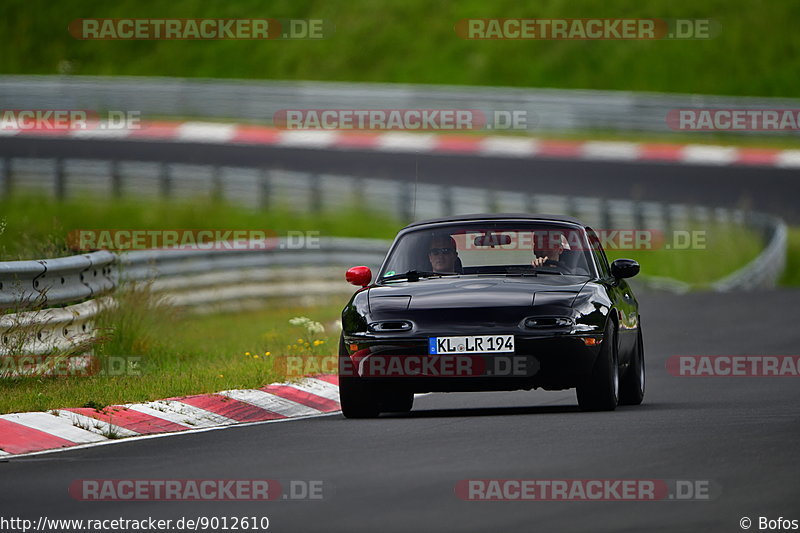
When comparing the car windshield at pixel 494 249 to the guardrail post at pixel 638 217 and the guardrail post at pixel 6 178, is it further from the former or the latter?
the guardrail post at pixel 6 178

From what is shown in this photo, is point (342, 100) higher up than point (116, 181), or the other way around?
point (342, 100)

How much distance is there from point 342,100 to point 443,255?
27494 mm

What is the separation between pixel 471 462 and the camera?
8.76 metres

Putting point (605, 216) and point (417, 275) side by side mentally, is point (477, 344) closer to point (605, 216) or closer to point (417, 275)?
point (417, 275)

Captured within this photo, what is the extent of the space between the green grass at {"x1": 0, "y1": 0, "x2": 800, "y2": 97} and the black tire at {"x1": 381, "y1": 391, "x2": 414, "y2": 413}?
32830 millimetres

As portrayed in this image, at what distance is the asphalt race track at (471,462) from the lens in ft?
23.7

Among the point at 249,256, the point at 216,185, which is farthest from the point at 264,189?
the point at 249,256

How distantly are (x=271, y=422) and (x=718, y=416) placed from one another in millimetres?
2941

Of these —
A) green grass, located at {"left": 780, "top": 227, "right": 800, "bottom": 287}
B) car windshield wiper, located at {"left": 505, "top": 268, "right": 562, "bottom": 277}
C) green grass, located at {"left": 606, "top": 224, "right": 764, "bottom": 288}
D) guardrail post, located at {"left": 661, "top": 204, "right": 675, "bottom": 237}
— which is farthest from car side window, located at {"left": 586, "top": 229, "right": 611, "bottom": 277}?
guardrail post, located at {"left": 661, "top": 204, "right": 675, "bottom": 237}

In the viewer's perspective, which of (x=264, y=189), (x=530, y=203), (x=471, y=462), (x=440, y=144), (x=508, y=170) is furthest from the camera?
(x=440, y=144)

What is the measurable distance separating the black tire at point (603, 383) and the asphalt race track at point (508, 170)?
24.0 metres

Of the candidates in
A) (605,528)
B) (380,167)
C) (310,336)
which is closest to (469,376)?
(605,528)

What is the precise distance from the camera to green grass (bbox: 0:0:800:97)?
44406 mm

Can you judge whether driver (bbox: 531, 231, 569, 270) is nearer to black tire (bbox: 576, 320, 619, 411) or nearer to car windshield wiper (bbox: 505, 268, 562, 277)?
car windshield wiper (bbox: 505, 268, 562, 277)
